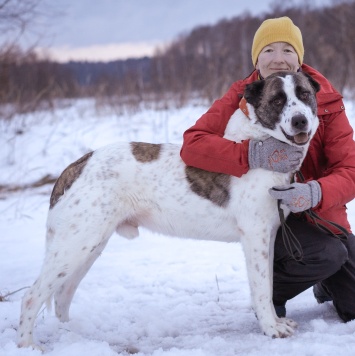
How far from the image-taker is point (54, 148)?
905 centimetres

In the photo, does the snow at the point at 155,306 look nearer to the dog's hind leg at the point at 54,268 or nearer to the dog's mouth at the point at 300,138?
the dog's hind leg at the point at 54,268

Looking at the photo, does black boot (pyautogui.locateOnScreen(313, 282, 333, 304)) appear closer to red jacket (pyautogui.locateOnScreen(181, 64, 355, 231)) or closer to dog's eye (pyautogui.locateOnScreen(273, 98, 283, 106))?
red jacket (pyautogui.locateOnScreen(181, 64, 355, 231))

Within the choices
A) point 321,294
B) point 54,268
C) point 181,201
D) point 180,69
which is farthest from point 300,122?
point 180,69

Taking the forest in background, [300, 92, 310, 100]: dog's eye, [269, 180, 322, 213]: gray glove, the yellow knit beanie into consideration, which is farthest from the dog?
the forest in background

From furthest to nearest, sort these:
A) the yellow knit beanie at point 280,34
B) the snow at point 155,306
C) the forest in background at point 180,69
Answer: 1. the forest in background at point 180,69
2. the yellow knit beanie at point 280,34
3. the snow at point 155,306

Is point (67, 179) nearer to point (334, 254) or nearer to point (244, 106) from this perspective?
point (244, 106)

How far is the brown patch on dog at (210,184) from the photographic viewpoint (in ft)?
9.36

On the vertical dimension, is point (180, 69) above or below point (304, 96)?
below

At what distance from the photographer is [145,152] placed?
3.01 m

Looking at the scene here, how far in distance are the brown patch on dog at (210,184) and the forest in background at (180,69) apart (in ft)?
18.7

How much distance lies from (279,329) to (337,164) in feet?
3.21

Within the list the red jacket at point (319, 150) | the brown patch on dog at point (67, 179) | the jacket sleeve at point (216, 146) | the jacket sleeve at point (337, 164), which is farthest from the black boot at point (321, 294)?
the brown patch on dog at point (67, 179)

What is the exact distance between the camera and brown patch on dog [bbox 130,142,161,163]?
9.75ft

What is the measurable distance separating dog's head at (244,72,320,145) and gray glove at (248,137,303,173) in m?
0.06
